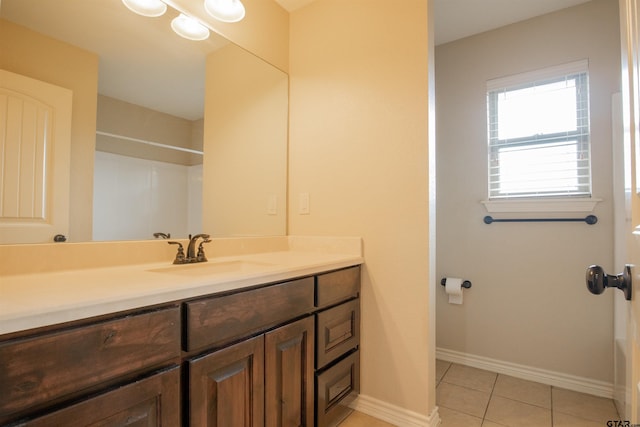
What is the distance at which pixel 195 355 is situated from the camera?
92cm

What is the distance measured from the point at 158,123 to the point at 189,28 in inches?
20.4

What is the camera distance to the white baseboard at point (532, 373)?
190 centimetres

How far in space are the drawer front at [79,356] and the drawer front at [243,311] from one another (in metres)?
0.07

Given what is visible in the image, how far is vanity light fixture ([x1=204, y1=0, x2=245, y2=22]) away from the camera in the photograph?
1.59 metres

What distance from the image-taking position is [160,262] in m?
1.40

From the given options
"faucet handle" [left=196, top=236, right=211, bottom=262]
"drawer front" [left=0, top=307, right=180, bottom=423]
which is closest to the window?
"faucet handle" [left=196, top=236, right=211, bottom=262]

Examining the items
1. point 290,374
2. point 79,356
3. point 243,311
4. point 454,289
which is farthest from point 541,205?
point 79,356

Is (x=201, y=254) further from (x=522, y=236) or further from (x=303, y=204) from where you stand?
(x=522, y=236)

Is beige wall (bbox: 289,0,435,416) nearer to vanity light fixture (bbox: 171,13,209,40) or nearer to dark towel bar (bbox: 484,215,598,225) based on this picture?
vanity light fixture (bbox: 171,13,209,40)

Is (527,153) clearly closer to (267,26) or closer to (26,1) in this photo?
(267,26)

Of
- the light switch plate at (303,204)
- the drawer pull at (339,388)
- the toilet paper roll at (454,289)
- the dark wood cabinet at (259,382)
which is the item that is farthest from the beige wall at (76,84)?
the toilet paper roll at (454,289)

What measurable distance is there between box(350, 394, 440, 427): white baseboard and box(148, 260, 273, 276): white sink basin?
0.99m

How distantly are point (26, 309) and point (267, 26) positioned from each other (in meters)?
1.92

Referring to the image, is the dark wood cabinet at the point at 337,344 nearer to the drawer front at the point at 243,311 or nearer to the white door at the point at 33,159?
the drawer front at the point at 243,311
